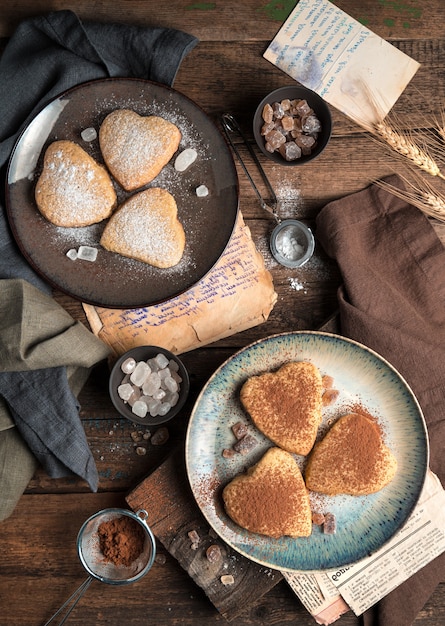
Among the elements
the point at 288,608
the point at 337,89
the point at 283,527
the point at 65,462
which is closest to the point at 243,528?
the point at 283,527

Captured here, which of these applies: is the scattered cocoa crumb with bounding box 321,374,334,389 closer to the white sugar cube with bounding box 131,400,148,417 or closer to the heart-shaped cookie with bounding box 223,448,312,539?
the heart-shaped cookie with bounding box 223,448,312,539

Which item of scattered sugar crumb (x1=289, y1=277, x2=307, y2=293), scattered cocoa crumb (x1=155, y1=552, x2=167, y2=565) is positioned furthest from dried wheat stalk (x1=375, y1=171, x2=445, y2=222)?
scattered cocoa crumb (x1=155, y1=552, x2=167, y2=565)

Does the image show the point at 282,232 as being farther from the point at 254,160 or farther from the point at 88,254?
the point at 88,254

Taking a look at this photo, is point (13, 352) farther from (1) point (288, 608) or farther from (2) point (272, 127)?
(1) point (288, 608)

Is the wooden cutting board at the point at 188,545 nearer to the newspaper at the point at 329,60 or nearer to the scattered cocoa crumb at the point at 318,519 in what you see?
the scattered cocoa crumb at the point at 318,519

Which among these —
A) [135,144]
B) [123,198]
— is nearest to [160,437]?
[123,198]
